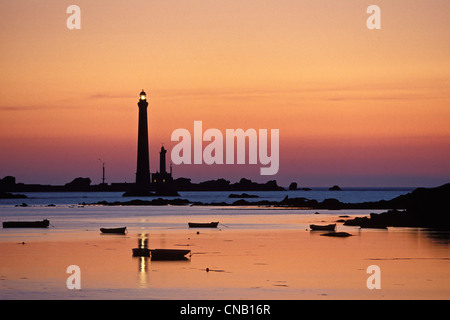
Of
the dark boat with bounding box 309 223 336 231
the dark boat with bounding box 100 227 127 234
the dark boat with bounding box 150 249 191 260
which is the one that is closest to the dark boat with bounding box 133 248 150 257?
the dark boat with bounding box 150 249 191 260

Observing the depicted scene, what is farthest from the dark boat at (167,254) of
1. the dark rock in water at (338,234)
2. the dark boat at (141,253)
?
the dark rock in water at (338,234)

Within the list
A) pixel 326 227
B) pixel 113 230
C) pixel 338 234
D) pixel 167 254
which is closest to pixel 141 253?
pixel 167 254

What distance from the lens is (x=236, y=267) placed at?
4519cm

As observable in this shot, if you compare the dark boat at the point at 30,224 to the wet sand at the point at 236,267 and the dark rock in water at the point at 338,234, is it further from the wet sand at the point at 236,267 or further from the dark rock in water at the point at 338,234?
the dark rock in water at the point at 338,234

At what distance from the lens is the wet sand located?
35.3m

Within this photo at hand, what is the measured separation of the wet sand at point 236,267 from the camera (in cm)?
3528

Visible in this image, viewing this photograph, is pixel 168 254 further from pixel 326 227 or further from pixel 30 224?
pixel 30 224

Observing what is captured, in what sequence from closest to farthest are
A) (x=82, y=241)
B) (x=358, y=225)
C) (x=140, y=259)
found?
(x=140, y=259)
(x=82, y=241)
(x=358, y=225)
